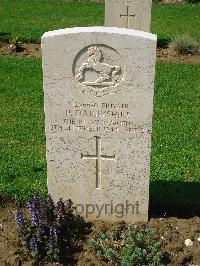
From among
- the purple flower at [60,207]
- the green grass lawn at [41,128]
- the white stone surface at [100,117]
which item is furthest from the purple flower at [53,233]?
the green grass lawn at [41,128]

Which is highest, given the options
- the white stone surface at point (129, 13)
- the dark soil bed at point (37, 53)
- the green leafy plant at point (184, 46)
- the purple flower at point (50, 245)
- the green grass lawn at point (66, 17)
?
the white stone surface at point (129, 13)

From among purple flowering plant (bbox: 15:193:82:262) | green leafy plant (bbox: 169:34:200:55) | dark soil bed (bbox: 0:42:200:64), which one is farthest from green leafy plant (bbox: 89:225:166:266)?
green leafy plant (bbox: 169:34:200:55)

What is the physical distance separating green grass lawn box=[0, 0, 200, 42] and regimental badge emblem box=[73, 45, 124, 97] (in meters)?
8.67

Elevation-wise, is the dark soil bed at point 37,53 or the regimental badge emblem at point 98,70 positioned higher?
the regimental badge emblem at point 98,70

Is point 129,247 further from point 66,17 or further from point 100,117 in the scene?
point 66,17

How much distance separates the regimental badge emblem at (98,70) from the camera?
14.9ft

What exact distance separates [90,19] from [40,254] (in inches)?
489

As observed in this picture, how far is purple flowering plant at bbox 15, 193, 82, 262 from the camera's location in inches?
183

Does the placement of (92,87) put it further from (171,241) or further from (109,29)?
(171,241)

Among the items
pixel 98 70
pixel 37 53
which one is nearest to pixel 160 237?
pixel 98 70

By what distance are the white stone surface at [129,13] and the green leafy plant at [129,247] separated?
6.47 meters

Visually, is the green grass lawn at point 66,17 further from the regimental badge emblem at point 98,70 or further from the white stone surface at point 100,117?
the regimental badge emblem at point 98,70

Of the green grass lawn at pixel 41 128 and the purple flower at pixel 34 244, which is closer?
the purple flower at pixel 34 244

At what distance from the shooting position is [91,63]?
4.57m
